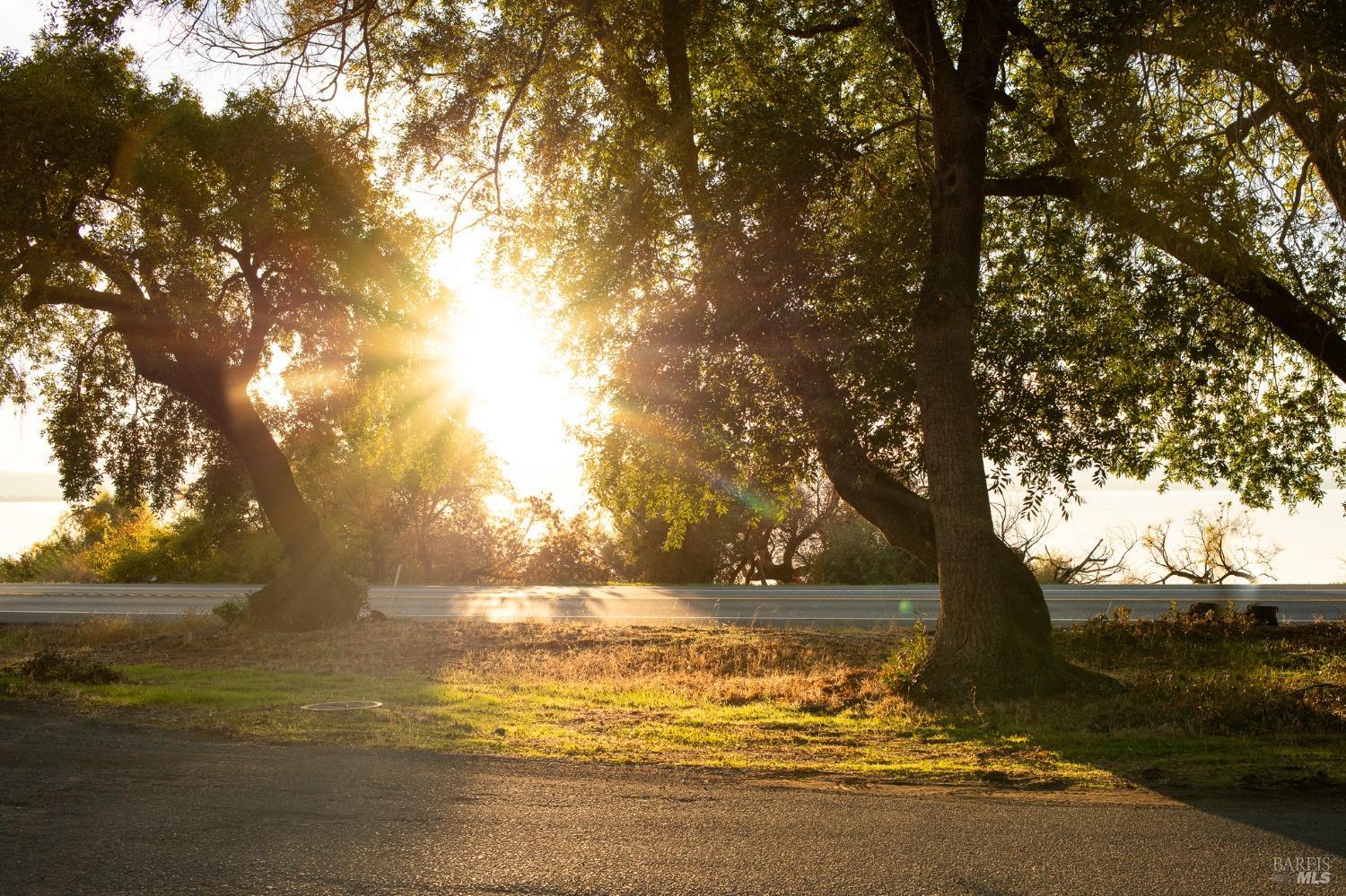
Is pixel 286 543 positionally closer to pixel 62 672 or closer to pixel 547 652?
pixel 547 652

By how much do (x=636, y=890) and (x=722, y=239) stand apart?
8311mm

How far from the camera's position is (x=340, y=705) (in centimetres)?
985

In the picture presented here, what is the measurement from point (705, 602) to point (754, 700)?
11050mm

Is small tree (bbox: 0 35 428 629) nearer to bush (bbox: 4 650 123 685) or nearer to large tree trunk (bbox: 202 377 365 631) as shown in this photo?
large tree trunk (bbox: 202 377 365 631)

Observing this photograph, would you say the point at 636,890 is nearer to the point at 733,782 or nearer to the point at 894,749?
the point at 733,782

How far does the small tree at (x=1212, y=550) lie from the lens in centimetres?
2384

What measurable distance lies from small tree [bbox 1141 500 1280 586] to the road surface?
0.73 metres

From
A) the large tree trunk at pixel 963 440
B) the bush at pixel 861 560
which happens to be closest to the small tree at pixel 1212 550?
the bush at pixel 861 560

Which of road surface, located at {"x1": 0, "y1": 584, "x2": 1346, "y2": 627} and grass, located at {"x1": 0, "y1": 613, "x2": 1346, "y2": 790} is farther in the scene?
road surface, located at {"x1": 0, "y1": 584, "x2": 1346, "y2": 627}

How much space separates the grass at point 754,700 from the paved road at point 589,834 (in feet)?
2.92

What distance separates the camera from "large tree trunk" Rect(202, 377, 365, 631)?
671 inches

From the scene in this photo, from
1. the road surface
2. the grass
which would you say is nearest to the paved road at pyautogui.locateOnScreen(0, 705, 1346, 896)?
the grass

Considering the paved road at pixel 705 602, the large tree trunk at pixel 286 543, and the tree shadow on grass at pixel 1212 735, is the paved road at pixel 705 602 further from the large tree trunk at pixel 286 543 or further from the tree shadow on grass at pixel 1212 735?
the tree shadow on grass at pixel 1212 735

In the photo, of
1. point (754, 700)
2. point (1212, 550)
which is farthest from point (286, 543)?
point (1212, 550)
